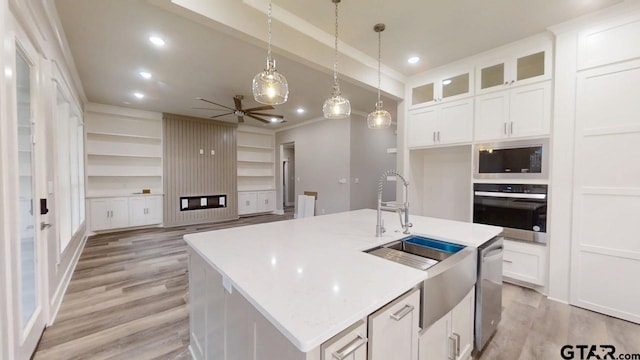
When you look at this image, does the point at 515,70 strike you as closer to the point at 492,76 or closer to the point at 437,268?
the point at 492,76

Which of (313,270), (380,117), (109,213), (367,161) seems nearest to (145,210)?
(109,213)

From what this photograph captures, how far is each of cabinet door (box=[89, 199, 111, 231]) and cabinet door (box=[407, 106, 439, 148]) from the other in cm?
617

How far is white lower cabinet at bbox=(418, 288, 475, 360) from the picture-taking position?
126cm

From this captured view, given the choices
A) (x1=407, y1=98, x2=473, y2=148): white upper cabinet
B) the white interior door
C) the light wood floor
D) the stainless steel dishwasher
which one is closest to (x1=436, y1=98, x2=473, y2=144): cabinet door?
(x1=407, y1=98, x2=473, y2=148): white upper cabinet

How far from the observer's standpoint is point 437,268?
1290 millimetres

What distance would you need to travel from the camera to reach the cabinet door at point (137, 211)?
5536 mm

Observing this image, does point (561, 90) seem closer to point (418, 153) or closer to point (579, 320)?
point (418, 153)

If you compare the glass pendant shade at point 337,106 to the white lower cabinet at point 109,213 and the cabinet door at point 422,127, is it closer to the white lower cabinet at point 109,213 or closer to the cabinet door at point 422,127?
the cabinet door at point 422,127

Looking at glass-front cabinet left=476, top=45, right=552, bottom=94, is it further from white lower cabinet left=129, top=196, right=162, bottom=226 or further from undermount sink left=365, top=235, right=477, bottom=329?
white lower cabinet left=129, top=196, right=162, bottom=226

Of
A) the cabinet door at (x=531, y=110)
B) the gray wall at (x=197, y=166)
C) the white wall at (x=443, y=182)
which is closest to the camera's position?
the cabinet door at (x=531, y=110)

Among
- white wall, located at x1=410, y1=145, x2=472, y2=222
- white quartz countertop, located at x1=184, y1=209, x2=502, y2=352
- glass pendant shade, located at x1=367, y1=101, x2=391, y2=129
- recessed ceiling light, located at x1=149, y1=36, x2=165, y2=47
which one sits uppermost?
recessed ceiling light, located at x1=149, y1=36, x2=165, y2=47

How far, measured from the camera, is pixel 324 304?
0.87 metres

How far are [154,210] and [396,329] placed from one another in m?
6.40

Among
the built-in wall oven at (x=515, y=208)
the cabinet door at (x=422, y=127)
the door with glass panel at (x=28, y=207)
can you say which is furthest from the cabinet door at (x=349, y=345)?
the cabinet door at (x=422, y=127)
